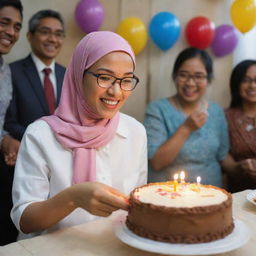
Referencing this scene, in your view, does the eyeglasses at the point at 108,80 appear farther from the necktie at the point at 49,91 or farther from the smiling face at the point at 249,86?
the smiling face at the point at 249,86

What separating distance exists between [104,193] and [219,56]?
2918 millimetres

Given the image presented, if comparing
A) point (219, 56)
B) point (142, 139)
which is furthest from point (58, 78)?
point (219, 56)

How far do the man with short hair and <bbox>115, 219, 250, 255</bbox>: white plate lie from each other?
1394 mm

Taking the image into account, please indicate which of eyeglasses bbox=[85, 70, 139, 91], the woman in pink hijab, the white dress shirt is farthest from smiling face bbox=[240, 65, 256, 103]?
eyeglasses bbox=[85, 70, 139, 91]

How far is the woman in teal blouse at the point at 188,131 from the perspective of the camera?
8.00 feet

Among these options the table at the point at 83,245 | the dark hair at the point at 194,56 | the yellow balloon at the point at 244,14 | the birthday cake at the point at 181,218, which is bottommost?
the table at the point at 83,245

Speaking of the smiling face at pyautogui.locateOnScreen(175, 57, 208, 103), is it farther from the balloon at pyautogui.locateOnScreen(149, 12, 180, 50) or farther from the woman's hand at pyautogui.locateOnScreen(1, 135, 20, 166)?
the woman's hand at pyautogui.locateOnScreen(1, 135, 20, 166)

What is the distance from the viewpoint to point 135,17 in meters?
3.19

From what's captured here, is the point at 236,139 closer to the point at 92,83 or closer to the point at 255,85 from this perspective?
the point at 255,85

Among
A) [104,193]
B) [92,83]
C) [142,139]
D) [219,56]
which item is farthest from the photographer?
[219,56]

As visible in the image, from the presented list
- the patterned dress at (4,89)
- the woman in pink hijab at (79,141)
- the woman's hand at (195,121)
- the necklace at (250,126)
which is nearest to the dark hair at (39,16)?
the patterned dress at (4,89)

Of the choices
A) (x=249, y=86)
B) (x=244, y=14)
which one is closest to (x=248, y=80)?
(x=249, y=86)

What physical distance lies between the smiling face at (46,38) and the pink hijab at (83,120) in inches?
50.9

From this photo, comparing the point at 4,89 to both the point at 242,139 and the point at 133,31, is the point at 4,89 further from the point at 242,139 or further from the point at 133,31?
the point at 242,139
